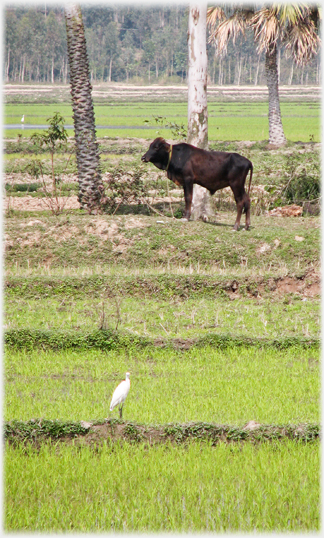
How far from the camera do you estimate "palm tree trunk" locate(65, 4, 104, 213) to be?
13.5 meters

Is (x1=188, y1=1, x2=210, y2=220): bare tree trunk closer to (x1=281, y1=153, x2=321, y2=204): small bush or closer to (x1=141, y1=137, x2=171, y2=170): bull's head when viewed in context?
(x1=141, y1=137, x2=171, y2=170): bull's head

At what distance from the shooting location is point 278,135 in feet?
78.9

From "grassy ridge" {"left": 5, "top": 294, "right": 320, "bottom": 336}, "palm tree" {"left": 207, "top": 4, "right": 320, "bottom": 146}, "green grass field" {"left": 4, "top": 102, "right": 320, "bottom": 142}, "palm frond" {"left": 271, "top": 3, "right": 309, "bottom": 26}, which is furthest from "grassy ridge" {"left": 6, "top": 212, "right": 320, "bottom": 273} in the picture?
"green grass field" {"left": 4, "top": 102, "right": 320, "bottom": 142}

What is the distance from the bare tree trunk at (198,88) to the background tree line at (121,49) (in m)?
64.0

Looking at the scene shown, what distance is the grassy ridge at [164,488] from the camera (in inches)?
171

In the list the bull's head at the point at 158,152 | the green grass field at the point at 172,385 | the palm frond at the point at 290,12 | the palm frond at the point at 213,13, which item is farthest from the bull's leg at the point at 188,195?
the palm frond at the point at 213,13

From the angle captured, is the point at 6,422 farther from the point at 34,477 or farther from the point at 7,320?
the point at 7,320

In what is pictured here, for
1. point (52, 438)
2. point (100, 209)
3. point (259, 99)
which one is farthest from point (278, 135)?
point (259, 99)

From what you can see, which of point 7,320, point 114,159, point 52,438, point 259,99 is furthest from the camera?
point 259,99

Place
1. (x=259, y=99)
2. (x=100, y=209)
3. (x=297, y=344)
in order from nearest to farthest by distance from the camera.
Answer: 1. (x=297, y=344)
2. (x=100, y=209)
3. (x=259, y=99)

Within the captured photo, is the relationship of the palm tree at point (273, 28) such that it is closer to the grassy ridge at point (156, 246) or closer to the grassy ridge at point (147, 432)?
the grassy ridge at point (156, 246)

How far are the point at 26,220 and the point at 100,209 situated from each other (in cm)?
173

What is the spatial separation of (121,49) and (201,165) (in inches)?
3041

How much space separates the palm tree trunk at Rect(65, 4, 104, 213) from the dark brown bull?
2.10m
